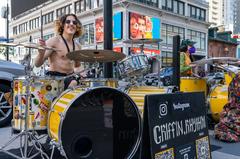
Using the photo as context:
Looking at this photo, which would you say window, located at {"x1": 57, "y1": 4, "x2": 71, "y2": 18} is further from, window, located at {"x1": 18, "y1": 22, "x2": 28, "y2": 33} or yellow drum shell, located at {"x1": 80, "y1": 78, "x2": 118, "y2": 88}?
yellow drum shell, located at {"x1": 80, "y1": 78, "x2": 118, "y2": 88}

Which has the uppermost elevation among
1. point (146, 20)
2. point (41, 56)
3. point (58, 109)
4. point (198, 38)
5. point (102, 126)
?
point (146, 20)

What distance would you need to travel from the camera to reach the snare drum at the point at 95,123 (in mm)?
2965

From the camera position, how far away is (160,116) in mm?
2576

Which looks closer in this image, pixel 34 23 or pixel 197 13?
pixel 197 13

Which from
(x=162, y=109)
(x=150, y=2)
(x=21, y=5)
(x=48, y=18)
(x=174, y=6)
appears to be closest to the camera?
(x=162, y=109)

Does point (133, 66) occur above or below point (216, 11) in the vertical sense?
below

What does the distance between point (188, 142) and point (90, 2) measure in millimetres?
36733

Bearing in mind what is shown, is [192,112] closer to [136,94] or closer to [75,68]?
[136,94]

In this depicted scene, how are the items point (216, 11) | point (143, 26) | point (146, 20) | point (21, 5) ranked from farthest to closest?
point (216, 11), point (21, 5), point (146, 20), point (143, 26)

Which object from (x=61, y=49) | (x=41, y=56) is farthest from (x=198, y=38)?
(x=41, y=56)

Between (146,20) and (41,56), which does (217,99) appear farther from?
(146,20)

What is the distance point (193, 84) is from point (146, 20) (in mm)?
29074

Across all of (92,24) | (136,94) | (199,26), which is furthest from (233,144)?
(199,26)

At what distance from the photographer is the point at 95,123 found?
339 cm
